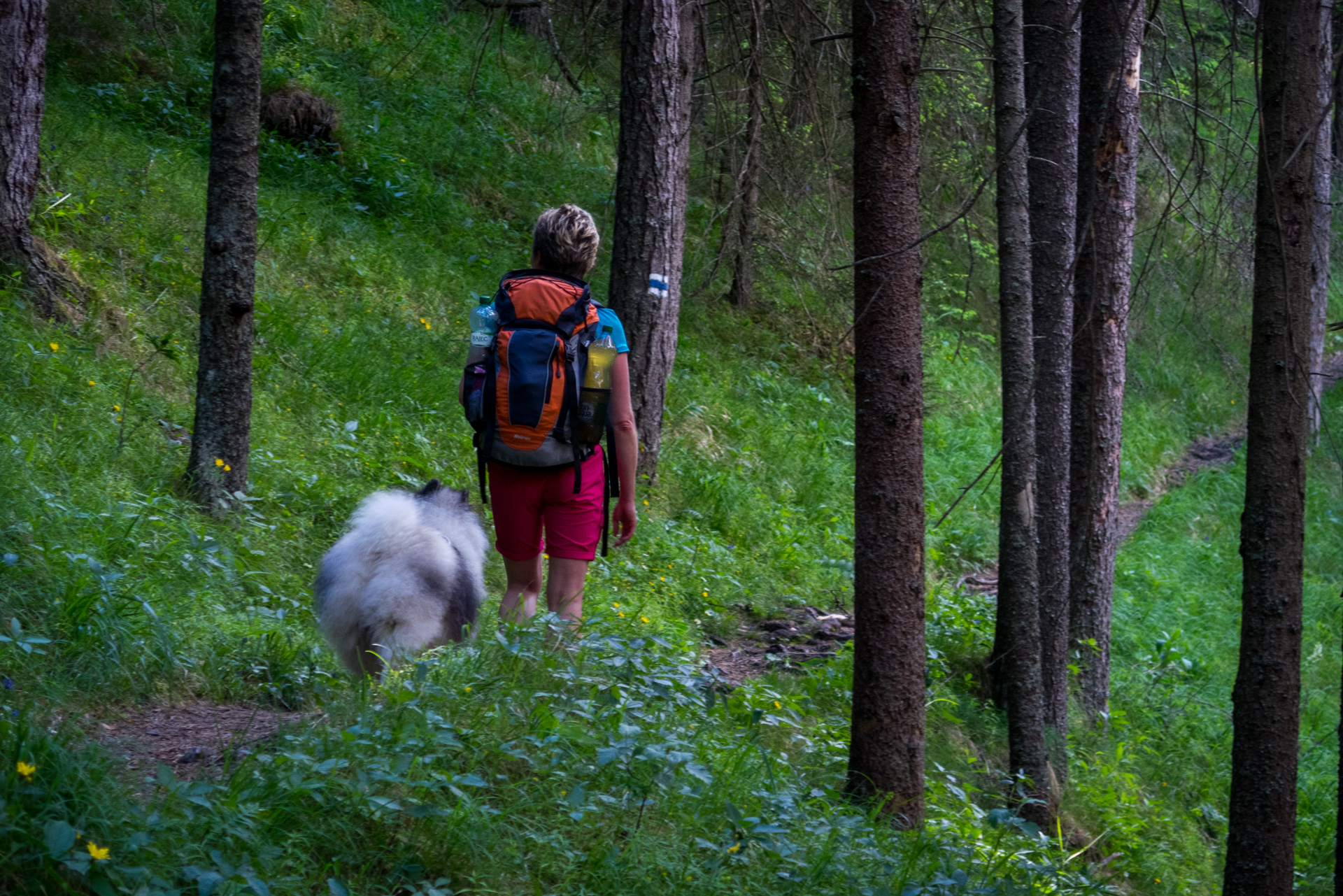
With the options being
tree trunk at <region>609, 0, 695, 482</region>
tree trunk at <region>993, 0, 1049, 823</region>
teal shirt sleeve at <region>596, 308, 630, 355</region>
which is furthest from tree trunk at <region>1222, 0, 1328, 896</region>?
tree trunk at <region>609, 0, 695, 482</region>

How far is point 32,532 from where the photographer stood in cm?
432

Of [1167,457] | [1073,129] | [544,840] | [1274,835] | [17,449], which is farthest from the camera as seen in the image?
[1167,457]

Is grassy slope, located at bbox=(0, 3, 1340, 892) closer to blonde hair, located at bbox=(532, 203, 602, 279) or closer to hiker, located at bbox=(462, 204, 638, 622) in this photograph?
hiker, located at bbox=(462, 204, 638, 622)

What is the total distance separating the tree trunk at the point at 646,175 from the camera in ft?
25.3

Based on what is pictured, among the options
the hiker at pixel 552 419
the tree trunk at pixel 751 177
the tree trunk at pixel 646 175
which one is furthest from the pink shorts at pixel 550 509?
the tree trunk at pixel 751 177

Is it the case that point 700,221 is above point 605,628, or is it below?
above

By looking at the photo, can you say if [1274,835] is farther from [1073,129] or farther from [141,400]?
[141,400]

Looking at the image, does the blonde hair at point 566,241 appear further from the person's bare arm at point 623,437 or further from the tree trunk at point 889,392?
the tree trunk at point 889,392

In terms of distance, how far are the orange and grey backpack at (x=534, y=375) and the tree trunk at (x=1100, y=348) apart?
4.05m

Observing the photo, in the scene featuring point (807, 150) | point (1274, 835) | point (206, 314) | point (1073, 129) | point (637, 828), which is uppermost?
point (807, 150)

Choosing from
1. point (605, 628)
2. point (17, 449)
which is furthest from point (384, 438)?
→ point (605, 628)

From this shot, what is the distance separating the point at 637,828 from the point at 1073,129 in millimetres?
5185

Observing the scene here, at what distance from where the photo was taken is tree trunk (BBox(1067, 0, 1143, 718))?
671 centimetres

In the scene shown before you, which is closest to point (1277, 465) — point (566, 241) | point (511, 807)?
point (566, 241)
